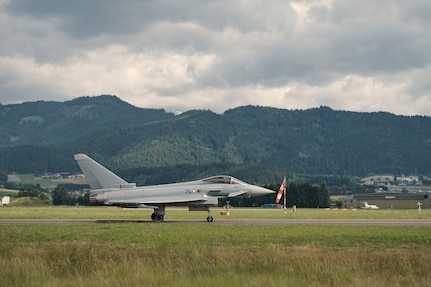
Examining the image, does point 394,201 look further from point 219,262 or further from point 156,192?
point 219,262

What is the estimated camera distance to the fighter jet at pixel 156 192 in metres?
44.0

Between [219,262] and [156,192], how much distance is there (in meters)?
25.0

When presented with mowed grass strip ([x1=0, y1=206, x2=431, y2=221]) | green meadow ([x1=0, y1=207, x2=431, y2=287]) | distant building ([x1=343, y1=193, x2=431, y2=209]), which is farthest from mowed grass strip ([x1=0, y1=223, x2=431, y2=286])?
distant building ([x1=343, y1=193, x2=431, y2=209])

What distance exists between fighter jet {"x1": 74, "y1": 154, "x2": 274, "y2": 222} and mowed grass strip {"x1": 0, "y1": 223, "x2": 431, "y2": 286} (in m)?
14.6

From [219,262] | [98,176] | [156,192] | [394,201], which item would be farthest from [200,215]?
[394,201]

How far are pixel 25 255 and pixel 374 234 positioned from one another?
673 inches

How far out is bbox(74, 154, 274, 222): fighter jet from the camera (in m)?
44.0

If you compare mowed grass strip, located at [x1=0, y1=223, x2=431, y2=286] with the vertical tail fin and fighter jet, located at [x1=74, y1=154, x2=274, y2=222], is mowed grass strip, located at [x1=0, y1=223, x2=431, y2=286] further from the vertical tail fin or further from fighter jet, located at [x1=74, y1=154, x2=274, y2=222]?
the vertical tail fin

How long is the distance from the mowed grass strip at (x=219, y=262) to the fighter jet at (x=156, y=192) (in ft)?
47.9

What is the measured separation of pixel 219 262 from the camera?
20.1m

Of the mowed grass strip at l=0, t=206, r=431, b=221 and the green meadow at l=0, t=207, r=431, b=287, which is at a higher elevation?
the mowed grass strip at l=0, t=206, r=431, b=221

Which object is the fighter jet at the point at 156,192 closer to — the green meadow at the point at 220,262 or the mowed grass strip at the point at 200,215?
the mowed grass strip at the point at 200,215

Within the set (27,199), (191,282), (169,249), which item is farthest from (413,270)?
(27,199)

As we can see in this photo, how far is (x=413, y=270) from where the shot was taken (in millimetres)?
19266
